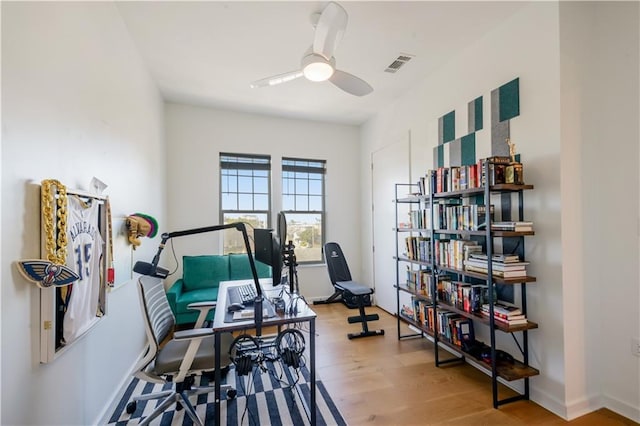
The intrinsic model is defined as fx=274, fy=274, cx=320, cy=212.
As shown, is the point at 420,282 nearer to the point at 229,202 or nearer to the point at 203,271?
the point at 203,271

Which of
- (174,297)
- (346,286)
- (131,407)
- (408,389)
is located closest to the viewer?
(131,407)

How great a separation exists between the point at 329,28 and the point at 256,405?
279 centimetres

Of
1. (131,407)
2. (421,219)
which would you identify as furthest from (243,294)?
(421,219)

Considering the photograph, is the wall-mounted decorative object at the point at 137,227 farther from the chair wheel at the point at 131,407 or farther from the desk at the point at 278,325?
the chair wheel at the point at 131,407

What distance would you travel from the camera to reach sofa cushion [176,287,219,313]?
329cm

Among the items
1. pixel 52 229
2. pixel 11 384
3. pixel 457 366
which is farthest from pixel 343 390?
pixel 52 229

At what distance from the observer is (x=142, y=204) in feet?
9.46

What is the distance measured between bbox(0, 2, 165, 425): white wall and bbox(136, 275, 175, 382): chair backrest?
331mm

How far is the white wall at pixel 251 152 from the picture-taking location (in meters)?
4.13

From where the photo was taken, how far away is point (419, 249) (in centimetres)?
292

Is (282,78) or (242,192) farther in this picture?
(242,192)

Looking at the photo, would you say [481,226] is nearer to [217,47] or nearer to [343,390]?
[343,390]

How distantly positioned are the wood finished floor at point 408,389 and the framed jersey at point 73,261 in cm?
179

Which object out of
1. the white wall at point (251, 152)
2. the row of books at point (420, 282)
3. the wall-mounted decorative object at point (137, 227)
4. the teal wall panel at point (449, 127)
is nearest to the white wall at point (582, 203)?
the teal wall panel at point (449, 127)
